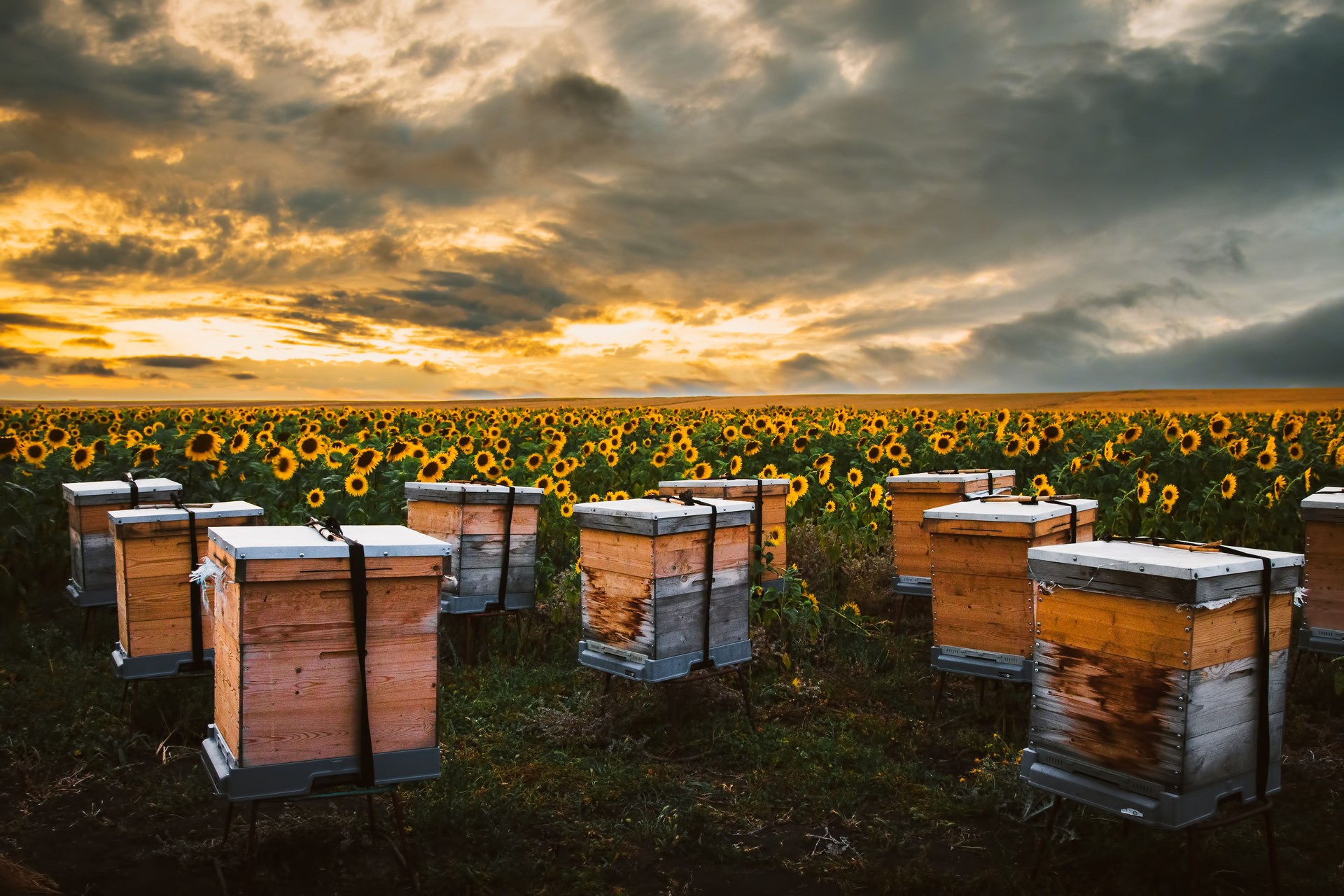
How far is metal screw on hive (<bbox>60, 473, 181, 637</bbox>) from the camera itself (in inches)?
359

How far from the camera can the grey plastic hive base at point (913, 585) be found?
9.76 meters

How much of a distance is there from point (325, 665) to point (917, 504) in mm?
6700

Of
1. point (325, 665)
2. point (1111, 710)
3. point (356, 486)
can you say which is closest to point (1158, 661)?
point (1111, 710)

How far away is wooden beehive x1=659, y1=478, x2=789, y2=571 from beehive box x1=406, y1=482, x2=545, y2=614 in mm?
1531

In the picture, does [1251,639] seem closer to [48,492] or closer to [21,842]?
[21,842]

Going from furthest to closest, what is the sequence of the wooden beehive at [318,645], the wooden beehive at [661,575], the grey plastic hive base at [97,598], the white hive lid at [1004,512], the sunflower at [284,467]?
the sunflower at [284,467]
the grey plastic hive base at [97,598]
the white hive lid at [1004,512]
the wooden beehive at [661,575]
the wooden beehive at [318,645]

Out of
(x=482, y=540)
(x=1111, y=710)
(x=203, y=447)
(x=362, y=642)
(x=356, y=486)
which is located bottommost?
(x=1111, y=710)

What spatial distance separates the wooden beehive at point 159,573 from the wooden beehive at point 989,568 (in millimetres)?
5772

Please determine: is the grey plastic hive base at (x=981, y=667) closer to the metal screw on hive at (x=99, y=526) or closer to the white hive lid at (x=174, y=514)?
the white hive lid at (x=174, y=514)

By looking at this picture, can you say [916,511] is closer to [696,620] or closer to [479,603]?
[696,620]

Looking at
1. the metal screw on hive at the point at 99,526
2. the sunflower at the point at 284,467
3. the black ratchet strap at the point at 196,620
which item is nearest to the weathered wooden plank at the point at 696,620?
the black ratchet strap at the point at 196,620

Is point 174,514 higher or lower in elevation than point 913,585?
higher

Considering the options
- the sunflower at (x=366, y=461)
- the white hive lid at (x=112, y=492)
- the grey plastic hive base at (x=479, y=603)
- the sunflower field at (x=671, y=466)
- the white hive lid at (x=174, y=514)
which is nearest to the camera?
the white hive lid at (x=174, y=514)

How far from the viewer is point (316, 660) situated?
494cm
